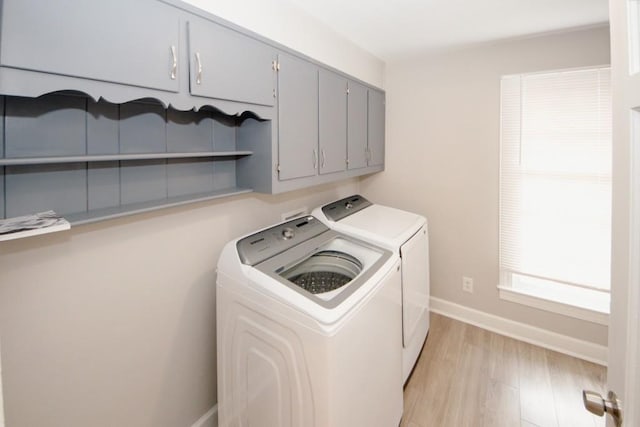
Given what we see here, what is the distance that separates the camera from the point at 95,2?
0.98 m

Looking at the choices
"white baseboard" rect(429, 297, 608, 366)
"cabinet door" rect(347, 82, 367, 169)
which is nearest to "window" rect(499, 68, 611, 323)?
"white baseboard" rect(429, 297, 608, 366)

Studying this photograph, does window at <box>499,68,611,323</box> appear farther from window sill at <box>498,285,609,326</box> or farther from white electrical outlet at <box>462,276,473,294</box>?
white electrical outlet at <box>462,276,473,294</box>

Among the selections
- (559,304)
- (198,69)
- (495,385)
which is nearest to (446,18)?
(198,69)

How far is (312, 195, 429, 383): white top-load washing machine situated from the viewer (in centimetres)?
197

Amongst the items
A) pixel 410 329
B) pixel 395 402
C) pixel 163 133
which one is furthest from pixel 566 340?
pixel 163 133

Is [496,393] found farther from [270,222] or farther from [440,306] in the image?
[270,222]

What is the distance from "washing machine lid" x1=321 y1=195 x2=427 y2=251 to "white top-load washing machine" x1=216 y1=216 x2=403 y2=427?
0.14 metres

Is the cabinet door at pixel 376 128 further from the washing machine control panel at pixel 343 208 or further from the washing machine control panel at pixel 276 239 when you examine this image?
the washing machine control panel at pixel 276 239

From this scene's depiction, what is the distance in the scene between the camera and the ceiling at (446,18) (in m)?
1.90

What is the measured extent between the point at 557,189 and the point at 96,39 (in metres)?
2.82

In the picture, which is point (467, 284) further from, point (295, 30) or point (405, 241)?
→ point (295, 30)

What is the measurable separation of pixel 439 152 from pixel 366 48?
1073 mm

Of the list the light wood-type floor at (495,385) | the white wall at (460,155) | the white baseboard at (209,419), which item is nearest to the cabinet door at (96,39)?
the white baseboard at (209,419)

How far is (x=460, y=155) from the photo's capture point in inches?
109
